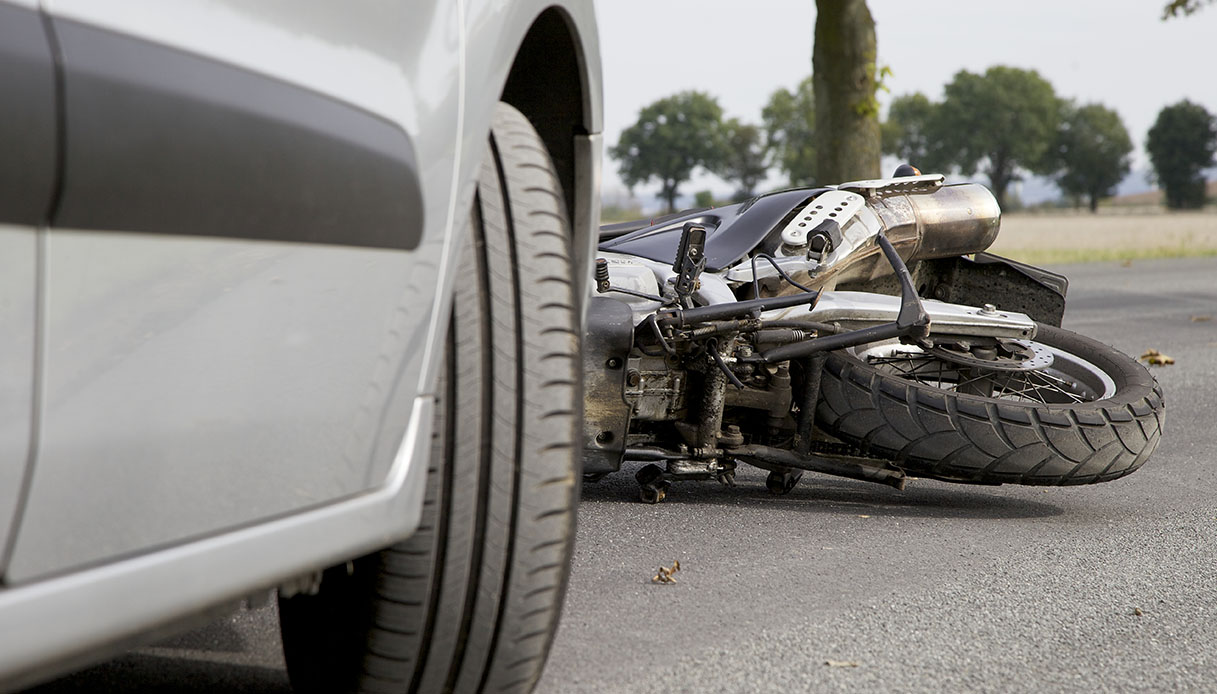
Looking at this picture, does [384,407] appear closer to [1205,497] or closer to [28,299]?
[28,299]

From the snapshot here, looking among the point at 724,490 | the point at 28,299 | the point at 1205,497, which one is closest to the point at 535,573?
the point at 28,299

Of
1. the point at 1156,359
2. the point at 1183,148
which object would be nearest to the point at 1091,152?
the point at 1183,148

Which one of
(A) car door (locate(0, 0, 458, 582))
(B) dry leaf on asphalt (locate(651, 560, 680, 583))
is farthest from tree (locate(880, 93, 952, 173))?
(A) car door (locate(0, 0, 458, 582))

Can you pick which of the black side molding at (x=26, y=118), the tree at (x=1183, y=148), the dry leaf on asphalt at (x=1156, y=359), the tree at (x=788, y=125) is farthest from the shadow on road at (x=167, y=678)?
the tree at (x=1183, y=148)

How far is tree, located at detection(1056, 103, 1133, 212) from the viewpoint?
11369cm

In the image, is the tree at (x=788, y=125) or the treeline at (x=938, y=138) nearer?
the tree at (x=788, y=125)

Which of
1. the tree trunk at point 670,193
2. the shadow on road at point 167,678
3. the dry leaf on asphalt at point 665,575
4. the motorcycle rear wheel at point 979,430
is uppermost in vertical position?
the motorcycle rear wheel at point 979,430

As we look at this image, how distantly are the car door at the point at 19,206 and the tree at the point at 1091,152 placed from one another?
394ft

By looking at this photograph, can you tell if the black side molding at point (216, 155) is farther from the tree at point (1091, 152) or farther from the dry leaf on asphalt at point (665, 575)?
the tree at point (1091, 152)

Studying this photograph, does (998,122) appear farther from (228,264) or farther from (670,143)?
(228,264)

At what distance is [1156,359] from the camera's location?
6.96 meters

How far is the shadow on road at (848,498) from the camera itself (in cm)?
368

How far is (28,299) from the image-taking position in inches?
39.1

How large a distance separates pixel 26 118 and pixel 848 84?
1113 centimetres
